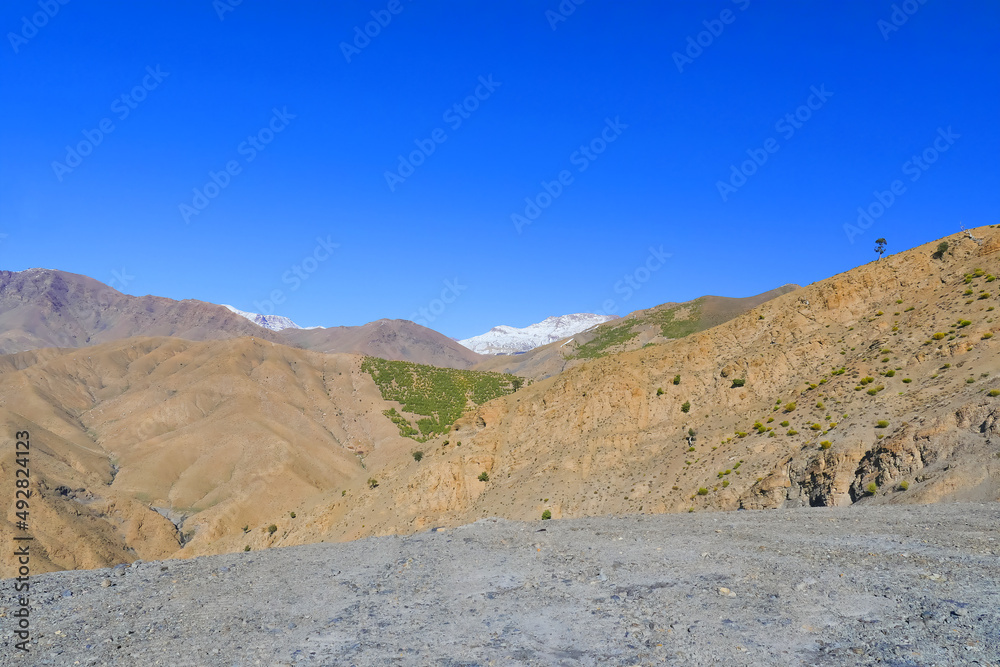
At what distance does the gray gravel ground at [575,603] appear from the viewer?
7.42m

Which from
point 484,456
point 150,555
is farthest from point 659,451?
point 150,555

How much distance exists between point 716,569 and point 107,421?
4080 inches

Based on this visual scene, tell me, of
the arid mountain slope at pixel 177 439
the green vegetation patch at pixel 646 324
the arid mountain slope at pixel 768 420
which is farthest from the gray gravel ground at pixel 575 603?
the green vegetation patch at pixel 646 324

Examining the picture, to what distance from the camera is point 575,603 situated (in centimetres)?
938

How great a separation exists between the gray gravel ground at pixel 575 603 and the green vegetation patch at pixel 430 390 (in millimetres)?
77256

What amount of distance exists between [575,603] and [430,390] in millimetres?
99366

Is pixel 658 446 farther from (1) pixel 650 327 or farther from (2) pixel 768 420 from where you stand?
(1) pixel 650 327

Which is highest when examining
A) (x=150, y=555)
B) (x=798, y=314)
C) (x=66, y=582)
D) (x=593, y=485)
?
(x=798, y=314)

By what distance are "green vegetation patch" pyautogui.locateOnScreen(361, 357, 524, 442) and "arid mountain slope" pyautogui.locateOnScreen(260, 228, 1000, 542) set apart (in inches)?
1968

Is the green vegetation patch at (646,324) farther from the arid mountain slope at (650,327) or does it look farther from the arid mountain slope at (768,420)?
the arid mountain slope at (768,420)

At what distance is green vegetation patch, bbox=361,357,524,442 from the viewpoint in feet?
314

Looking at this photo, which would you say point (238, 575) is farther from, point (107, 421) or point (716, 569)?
point (107, 421)

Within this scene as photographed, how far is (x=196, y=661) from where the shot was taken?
7.85m

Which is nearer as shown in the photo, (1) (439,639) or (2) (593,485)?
(1) (439,639)
